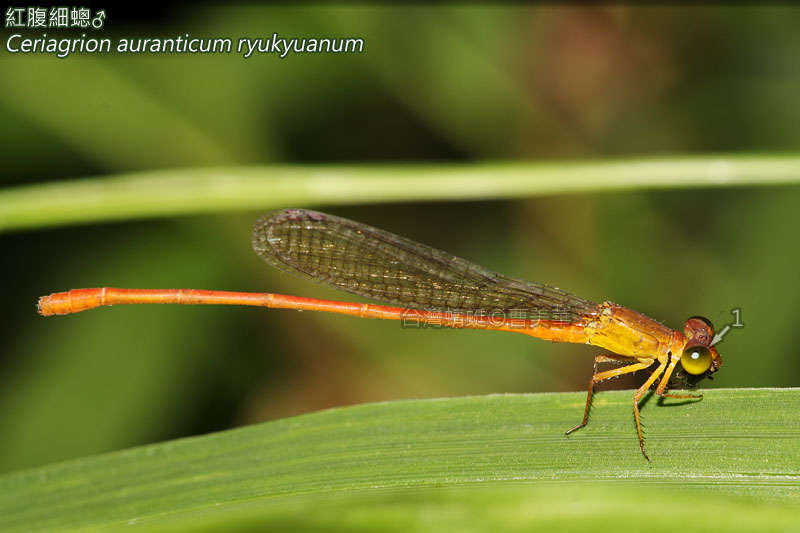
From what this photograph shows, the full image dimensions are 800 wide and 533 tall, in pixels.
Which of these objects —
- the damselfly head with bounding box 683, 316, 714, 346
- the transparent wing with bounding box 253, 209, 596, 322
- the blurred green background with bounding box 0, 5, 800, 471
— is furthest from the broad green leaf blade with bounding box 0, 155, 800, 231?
the blurred green background with bounding box 0, 5, 800, 471

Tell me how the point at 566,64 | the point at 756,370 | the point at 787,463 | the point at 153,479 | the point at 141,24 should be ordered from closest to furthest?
the point at 787,463
the point at 153,479
the point at 756,370
the point at 141,24
the point at 566,64

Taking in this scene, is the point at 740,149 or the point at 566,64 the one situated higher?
the point at 566,64

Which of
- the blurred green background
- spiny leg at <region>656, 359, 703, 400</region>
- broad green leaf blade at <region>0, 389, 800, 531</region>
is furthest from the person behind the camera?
the blurred green background

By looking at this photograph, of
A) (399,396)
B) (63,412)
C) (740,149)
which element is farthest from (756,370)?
(63,412)

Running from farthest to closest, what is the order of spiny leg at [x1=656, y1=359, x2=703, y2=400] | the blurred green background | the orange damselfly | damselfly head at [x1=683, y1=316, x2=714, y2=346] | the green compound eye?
the blurred green background → the orange damselfly → damselfly head at [x1=683, y1=316, x2=714, y2=346] → the green compound eye → spiny leg at [x1=656, y1=359, x2=703, y2=400]

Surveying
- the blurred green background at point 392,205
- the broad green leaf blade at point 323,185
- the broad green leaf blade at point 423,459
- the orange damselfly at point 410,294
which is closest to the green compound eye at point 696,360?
the orange damselfly at point 410,294

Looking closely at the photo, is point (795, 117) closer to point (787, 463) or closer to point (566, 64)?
point (566, 64)

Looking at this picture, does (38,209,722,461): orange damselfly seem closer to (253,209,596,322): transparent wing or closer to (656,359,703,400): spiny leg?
(253,209,596,322): transparent wing
